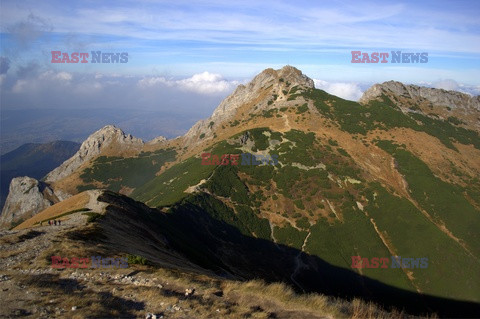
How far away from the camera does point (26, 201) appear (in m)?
120

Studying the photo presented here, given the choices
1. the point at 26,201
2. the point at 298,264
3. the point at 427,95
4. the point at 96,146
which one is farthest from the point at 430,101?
the point at 26,201

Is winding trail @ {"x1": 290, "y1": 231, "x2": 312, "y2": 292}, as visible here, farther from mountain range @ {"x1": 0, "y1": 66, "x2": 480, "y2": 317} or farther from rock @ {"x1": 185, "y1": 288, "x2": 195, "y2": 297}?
rock @ {"x1": 185, "y1": 288, "x2": 195, "y2": 297}

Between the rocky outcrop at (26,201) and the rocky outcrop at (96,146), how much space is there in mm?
31820

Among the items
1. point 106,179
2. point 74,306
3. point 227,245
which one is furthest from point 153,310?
point 106,179

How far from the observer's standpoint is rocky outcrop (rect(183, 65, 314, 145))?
139 meters

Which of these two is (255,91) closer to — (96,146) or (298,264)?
(96,146)

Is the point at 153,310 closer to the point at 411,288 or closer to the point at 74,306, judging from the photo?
the point at 74,306

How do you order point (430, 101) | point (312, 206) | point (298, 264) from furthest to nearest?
point (430, 101), point (312, 206), point (298, 264)

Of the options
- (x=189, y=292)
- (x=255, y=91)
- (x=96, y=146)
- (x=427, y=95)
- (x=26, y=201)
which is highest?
(x=427, y=95)

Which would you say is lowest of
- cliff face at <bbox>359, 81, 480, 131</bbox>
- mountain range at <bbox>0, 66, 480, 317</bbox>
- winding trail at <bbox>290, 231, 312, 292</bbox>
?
winding trail at <bbox>290, 231, 312, 292</bbox>

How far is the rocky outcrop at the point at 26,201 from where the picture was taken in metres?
118

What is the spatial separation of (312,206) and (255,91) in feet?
280

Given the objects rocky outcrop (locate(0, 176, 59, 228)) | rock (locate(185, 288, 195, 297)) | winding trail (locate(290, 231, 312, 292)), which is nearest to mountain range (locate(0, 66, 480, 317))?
winding trail (locate(290, 231, 312, 292))

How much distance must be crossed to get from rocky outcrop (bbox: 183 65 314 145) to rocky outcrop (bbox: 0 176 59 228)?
65.1 meters
